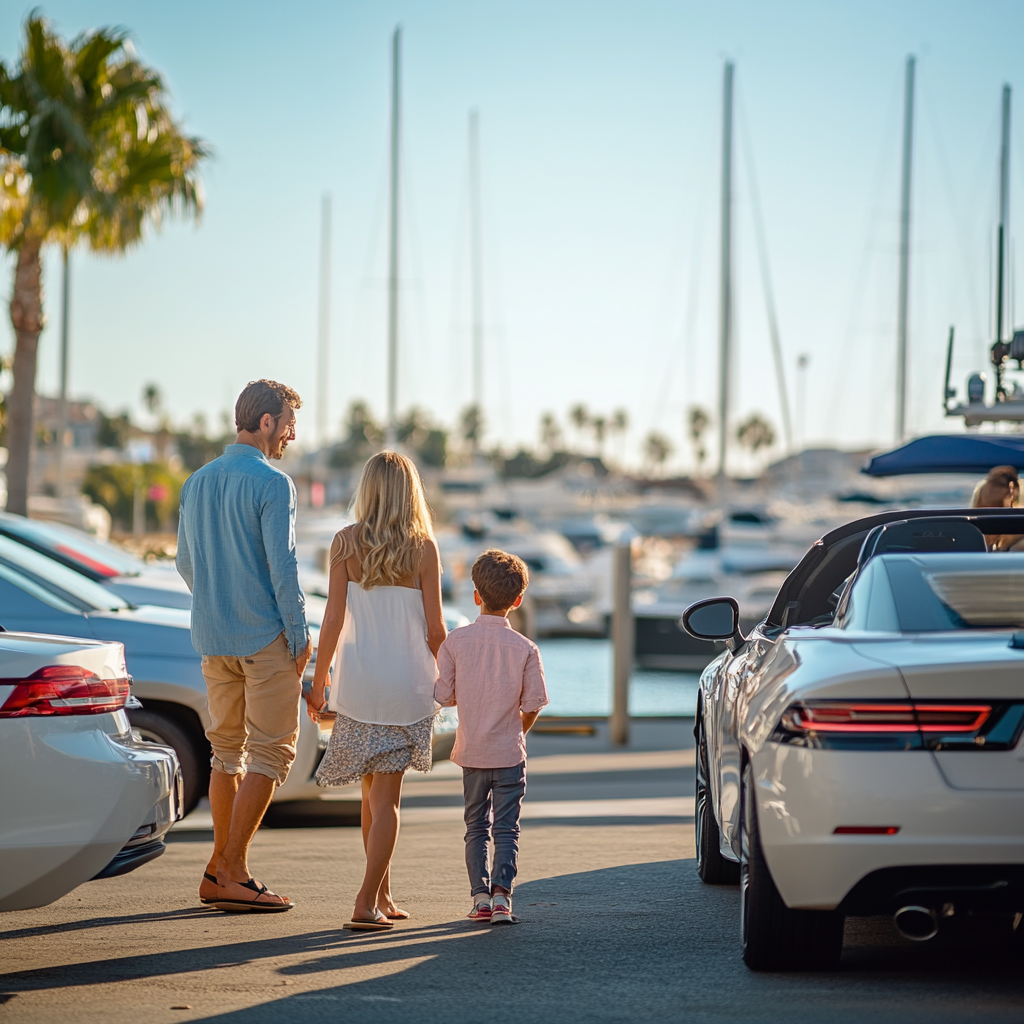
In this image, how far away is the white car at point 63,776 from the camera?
4.62 meters

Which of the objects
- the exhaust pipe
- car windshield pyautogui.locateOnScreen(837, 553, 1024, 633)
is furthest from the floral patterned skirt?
the exhaust pipe

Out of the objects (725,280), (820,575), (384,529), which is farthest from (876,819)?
(725,280)

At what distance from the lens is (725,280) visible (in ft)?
98.1

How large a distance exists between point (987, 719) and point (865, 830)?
1.53ft

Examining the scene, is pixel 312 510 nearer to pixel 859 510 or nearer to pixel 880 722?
pixel 859 510

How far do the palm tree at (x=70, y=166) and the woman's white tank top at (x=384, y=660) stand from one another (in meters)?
13.0

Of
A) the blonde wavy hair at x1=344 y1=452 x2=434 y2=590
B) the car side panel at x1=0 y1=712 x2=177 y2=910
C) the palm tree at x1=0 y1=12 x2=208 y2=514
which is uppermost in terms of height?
the palm tree at x1=0 y1=12 x2=208 y2=514

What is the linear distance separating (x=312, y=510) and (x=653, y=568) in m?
13.1

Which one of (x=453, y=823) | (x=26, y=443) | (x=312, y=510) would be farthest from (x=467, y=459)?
(x=453, y=823)

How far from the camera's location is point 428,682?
571 cm

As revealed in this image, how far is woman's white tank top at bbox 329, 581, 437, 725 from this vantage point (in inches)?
220

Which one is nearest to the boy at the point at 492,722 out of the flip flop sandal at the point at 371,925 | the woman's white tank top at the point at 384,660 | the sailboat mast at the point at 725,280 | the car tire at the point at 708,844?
the woman's white tank top at the point at 384,660

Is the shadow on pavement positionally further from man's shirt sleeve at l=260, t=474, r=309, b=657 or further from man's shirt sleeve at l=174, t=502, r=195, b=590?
man's shirt sleeve at l=174, t=502, r=195, b=590

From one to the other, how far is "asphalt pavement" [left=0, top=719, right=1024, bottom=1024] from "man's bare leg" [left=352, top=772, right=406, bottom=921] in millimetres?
147
